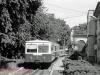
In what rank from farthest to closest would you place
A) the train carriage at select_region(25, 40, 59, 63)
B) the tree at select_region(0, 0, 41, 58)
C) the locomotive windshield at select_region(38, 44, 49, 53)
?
the locomotive windshield at select_region(38, 44, 49, 53), the train carriage at select_region(25, 40, 59, 63), the tree at select_region(0, 0, 41, 58)

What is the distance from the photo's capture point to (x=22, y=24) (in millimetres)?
24297

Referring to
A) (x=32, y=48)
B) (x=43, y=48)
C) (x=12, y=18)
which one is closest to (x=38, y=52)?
(x=43, y=48)

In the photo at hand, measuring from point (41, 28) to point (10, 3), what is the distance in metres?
17.7

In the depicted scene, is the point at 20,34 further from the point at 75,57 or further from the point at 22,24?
the point at 75,57

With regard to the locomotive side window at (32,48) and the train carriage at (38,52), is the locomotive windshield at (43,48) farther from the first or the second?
the locomotive side window at (32,48)

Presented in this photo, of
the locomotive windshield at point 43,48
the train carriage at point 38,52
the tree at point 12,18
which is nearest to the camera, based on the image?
the tree at point 12,18

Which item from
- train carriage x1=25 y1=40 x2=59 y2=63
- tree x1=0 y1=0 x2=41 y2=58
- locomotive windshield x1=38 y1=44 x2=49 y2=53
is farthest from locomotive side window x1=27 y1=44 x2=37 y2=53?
tree x1=0 y1=0 x2=41 y2=58

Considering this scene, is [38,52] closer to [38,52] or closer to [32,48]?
[38,52]

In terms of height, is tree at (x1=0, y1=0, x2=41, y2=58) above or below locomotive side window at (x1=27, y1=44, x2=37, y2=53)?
above

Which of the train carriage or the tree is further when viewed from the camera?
the train carriage

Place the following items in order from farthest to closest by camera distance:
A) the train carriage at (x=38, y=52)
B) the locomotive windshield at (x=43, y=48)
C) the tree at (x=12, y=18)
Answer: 1. the locomotive windshield at (x=43, y=48)
2. the train carriage at (x=38, y=52)
3. the tree at (x=12, y=18)

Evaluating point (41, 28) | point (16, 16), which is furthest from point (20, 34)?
point (41, 28)

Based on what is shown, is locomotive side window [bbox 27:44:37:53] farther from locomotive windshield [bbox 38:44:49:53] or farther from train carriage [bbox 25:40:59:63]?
locomotive windshield [bbox 38:44:49:53]

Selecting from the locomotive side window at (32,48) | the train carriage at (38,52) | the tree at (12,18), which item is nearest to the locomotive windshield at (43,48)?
the train carriage at (38,52)
